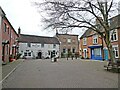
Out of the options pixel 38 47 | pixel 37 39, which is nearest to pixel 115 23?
pixel 38 47

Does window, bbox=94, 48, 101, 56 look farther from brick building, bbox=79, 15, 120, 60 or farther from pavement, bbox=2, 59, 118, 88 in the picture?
pavement, bbox=2, 59, 118, 88

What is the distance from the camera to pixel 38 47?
55.2 metres

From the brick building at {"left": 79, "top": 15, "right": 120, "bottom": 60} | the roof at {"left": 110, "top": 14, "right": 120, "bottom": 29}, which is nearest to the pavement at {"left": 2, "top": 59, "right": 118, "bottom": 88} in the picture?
the brick building at {"left": 79, "top": 15, "right": 120, "bottom": 60}

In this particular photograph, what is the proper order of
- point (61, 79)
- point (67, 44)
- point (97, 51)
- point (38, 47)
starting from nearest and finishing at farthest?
point (61, 79), point (97, 51), point (38, 47), point (67, 44)

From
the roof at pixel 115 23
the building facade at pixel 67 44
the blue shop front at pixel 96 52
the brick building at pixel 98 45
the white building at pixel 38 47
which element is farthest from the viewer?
the building facade at pixel 67 44

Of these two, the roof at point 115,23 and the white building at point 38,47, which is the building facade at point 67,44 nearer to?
Result: the white building at point 38,47

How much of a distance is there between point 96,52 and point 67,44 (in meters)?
23.8

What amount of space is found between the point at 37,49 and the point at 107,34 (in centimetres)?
3982

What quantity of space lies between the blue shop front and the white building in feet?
55.7

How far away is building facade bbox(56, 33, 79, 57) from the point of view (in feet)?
196

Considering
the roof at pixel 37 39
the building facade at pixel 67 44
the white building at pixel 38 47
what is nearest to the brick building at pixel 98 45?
the white building at pixel 38 47

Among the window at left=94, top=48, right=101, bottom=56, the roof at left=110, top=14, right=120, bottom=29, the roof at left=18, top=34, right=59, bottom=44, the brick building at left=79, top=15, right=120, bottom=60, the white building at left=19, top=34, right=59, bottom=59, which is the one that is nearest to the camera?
the roof at left=110, top=14, right=120, bottom=29

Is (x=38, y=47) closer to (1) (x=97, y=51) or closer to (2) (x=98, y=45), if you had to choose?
(1) (x=97, y=51)

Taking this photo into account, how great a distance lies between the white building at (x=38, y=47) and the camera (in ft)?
174
